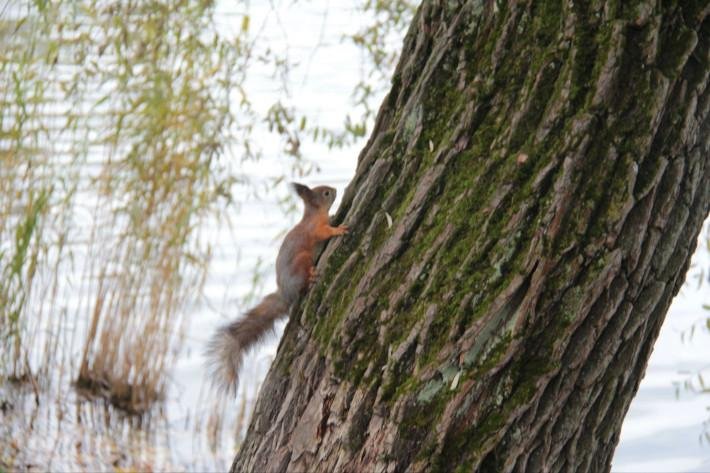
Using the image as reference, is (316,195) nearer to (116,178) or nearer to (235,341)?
(235,341)

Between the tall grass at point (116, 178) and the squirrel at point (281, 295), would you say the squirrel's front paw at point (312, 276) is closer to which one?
the squirrel at point (281, 295)

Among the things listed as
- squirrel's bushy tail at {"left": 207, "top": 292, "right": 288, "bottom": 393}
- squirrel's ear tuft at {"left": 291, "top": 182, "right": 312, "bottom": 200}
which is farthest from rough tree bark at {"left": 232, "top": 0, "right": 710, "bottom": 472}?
squirrel's ear tuft at {"left": 291, "top": 182, "right": 312, "bottom": 200}

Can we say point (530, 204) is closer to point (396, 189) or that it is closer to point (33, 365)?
point (396, 189)

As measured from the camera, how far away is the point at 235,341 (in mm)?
2830

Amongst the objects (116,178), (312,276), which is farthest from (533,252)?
(116,178)

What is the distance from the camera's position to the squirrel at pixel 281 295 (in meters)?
2.53

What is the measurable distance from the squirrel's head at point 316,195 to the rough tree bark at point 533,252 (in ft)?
2.17

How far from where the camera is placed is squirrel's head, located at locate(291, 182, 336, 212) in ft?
9.46

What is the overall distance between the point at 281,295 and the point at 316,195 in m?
0.45

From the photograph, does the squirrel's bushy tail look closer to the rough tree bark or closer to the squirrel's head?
the squirrel's head

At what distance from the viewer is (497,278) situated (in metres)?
2.05

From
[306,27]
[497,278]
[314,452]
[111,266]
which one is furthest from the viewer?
[306,27]

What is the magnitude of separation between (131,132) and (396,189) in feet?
10.5

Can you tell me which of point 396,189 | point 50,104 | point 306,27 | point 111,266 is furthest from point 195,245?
point 396,189
